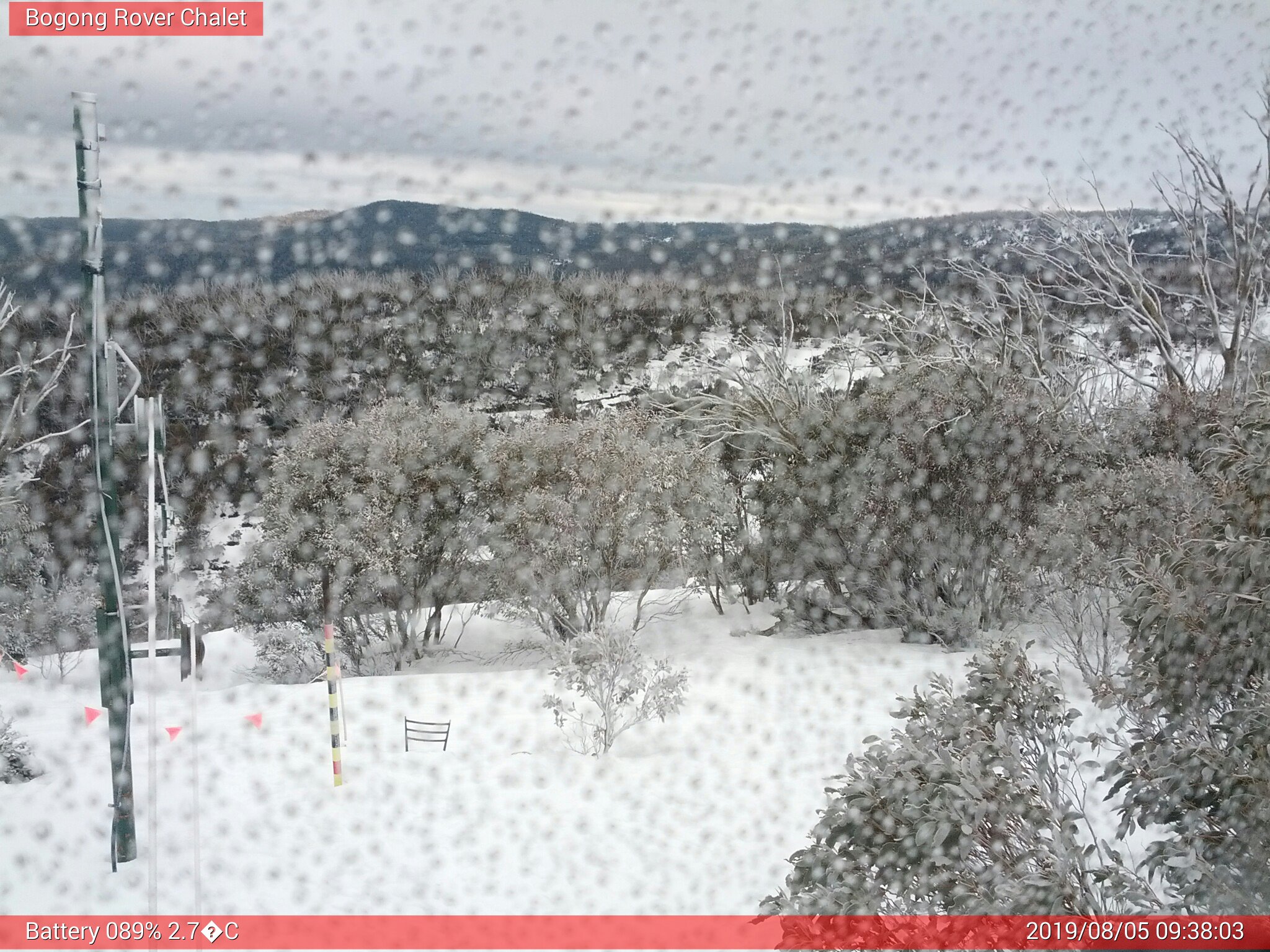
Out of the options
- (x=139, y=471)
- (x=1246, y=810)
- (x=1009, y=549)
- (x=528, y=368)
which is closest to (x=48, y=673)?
(x=139, y=471)

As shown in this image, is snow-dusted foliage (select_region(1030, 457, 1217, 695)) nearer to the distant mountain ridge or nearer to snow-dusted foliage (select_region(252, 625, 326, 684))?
the distant mountain ridge

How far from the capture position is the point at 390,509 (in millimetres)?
2932

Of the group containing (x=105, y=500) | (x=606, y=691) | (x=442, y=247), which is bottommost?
(x=606, y=691)

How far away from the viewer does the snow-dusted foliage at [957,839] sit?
1096 mm

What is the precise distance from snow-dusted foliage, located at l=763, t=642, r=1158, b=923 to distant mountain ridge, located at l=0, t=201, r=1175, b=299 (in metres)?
1.44

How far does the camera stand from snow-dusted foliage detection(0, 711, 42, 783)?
187 cm

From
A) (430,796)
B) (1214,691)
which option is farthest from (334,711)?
(1214,691)

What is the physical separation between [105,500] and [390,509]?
1.46 metres

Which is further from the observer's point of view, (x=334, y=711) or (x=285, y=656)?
(x=285, y=656)

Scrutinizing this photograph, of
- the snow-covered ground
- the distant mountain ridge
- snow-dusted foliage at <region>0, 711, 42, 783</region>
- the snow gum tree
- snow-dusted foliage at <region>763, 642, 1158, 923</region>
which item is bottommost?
the snow-covered ground

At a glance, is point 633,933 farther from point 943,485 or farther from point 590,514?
point 943,485

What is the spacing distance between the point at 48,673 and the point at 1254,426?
8.65ft

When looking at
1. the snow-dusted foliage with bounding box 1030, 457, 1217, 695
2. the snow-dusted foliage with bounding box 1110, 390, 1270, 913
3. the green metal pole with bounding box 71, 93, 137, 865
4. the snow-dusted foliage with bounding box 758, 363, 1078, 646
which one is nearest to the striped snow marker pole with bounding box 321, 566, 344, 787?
the green metal pole with bounding box 71, 93, 137, 865

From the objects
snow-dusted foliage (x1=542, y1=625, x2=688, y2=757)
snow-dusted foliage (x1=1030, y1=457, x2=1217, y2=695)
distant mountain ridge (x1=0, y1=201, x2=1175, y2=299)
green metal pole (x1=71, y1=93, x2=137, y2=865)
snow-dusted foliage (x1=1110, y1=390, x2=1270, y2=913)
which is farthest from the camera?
snow-dusted foliage (x1=542, y1=625, x2=688, y2=757)
